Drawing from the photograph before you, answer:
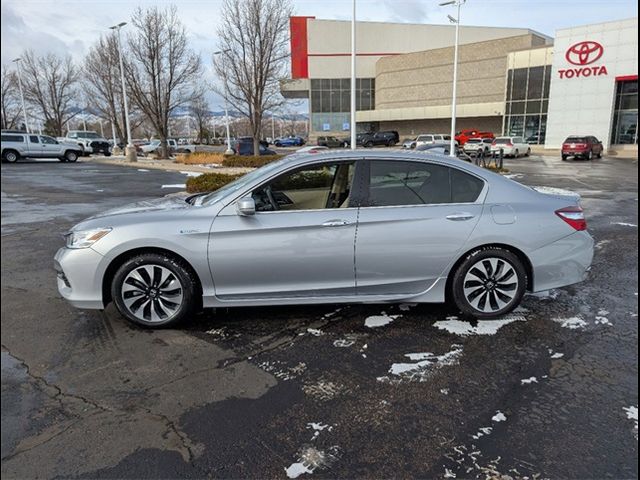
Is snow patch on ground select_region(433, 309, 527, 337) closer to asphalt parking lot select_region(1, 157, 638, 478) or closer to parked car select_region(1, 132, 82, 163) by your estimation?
asphalt parking lot select_region(1, 157, 638, 478)

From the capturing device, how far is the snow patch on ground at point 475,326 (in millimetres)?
4086

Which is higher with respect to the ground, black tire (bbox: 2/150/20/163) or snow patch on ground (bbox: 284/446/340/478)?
black tire (bbox: 2/150/20/163)

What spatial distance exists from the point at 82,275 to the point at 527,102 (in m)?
50.7

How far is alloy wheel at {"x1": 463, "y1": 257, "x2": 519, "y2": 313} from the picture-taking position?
424 cm

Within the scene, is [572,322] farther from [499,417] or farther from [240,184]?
[240,184]

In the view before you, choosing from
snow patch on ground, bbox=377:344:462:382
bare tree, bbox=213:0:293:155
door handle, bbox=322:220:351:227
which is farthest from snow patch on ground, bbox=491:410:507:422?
bare tree, bbox=213:0:293:155

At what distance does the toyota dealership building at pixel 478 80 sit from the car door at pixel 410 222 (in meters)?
23.2

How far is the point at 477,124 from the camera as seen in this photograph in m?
57.3

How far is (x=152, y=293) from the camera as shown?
13.4 feet

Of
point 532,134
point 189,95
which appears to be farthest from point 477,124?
point 189,95

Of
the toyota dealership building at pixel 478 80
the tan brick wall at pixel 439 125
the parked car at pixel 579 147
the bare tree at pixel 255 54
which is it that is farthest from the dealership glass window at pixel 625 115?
the bare tree at pixel 255 54

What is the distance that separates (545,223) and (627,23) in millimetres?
43871

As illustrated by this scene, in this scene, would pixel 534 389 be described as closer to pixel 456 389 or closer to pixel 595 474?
pixel 456 389

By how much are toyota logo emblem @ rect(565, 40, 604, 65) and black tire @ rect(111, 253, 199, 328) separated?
4583 cm
